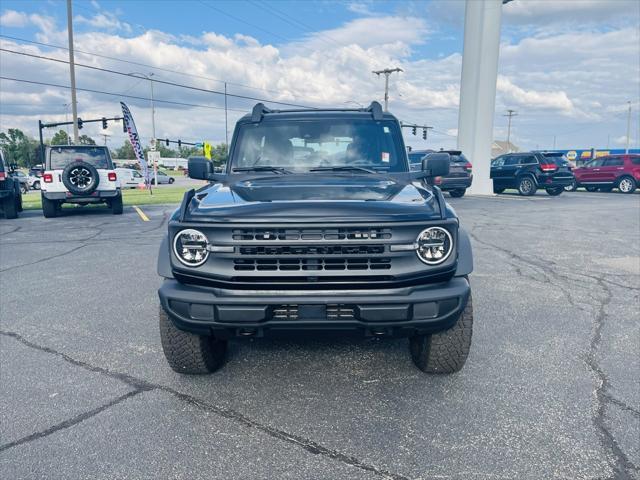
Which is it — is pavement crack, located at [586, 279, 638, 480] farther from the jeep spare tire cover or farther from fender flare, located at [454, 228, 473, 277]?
the jeep spare tire cover

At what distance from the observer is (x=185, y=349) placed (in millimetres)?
3225

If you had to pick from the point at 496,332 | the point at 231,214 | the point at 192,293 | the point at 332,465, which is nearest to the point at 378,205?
the point at 231,214

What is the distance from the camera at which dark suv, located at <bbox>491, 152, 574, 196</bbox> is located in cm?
2019

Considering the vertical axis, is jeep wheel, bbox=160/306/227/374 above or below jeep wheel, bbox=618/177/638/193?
below

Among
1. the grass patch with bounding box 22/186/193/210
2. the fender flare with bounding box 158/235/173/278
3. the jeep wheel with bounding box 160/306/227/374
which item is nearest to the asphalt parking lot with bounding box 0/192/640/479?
the jeep wheel with bounding box 160/306/227/374

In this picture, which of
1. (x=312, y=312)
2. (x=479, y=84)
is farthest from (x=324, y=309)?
(x=479, y=84)

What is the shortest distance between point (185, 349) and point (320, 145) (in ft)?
6.82

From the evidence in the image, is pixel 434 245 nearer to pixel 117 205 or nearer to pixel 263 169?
pixel 263 169

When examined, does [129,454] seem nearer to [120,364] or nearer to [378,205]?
[120,364]

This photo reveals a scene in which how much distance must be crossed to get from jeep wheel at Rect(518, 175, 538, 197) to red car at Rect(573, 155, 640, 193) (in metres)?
4.82

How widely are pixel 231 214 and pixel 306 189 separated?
0.64m

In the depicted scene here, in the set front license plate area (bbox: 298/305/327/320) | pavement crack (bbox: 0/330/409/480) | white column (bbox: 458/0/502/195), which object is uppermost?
white column (bbox: 458/0/502/195)

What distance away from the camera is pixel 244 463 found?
2451mm

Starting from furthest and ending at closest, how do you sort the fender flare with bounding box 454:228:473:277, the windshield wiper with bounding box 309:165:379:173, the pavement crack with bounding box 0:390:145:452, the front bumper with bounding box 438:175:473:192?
the front bumper with bounding box 438:175:473:192, the windshield wiper with bounding box 309:165:379:173, the fender flare with bounding box 454:228:473:277, the pavement crack with bounding box 0:390:145:452
